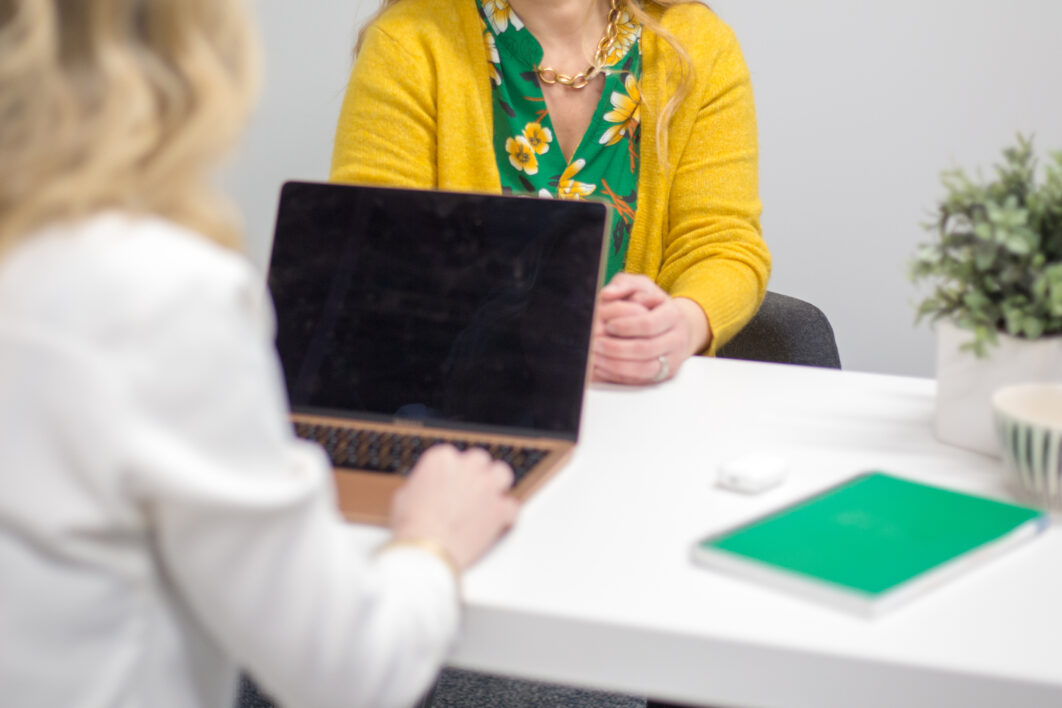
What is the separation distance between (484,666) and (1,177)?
378 millimetres

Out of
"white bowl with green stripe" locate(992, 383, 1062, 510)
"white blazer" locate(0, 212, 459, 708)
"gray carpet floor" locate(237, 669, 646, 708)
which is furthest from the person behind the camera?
"gray carpet floor" locate(237, 669, 646, 708)

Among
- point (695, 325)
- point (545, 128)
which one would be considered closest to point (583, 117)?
point (545, 128)

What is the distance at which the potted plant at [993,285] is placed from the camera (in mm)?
814

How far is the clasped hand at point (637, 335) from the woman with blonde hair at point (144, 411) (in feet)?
1.67

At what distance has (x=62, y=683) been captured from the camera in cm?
51

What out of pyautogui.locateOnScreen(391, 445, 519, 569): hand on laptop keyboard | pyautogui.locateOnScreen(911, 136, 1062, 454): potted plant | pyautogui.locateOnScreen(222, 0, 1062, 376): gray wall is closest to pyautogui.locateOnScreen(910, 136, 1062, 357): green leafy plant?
pyautogui.locateOnScreen(911, 136, 1062, 454): potted plant

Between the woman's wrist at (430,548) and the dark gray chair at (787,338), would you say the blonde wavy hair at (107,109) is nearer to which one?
the woman's wrist at (430,548)

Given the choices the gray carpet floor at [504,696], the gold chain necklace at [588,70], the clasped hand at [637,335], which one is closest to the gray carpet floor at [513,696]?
the gray carpet floor at [504,696]

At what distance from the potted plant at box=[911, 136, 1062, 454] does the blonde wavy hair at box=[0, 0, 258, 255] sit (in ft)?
1.92

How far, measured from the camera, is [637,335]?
105cm

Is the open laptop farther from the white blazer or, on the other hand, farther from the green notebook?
the white blazer

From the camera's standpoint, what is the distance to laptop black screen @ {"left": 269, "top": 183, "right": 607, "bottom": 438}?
89 cm

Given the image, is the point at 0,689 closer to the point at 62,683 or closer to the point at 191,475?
the point at 62,683

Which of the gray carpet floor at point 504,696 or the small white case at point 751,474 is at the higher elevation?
the small white case at point 751,474
